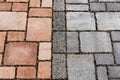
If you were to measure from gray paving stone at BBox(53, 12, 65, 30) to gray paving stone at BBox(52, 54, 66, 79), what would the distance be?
0.50 meters

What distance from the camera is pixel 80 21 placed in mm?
3705

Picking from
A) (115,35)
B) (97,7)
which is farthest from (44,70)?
(97,7)

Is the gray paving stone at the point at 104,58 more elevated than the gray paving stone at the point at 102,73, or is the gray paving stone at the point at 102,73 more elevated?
the gray paving stone at the point at 104,58

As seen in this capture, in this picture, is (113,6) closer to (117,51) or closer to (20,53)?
(117,51)

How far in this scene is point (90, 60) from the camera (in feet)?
10.7

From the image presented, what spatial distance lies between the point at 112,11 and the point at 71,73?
1309 millimetres

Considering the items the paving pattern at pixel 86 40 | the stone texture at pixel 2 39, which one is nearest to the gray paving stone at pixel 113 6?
the paving pattern at pixel 86 40

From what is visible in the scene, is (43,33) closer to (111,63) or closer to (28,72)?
(28,72)

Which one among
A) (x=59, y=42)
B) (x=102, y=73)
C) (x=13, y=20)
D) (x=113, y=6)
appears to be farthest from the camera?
(x=113, y=6)

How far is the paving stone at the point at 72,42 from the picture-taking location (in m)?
3.37

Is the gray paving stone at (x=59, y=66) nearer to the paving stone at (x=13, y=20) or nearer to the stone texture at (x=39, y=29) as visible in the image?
the stone texture at (x=39, y=29)

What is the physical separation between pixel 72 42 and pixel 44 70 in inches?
22.9

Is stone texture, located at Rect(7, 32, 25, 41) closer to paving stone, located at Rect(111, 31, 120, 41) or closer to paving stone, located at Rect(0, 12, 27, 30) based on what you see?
paving stone, located at Rect(0, 12, 27, 30)

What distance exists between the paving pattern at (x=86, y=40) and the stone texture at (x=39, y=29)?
0.33ft
